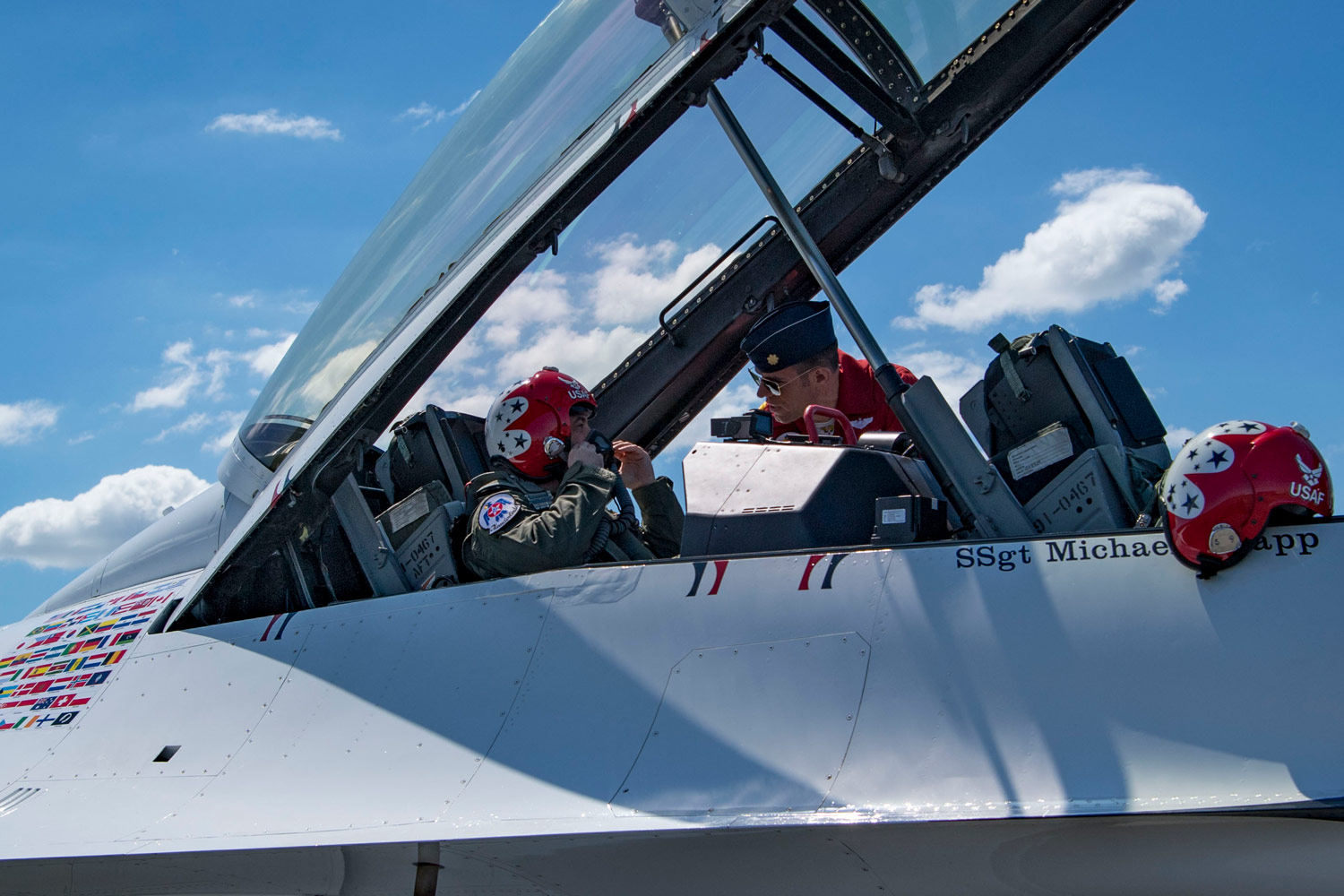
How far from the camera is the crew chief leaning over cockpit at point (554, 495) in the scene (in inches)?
114

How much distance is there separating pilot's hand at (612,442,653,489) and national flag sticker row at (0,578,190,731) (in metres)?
1.64

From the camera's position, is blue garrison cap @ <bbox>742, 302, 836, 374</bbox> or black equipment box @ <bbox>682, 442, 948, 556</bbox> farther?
blue garrison cap @ <bbox>742, 302, 836, 374</bbox>

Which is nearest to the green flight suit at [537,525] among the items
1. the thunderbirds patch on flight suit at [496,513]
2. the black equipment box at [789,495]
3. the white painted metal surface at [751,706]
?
the thunderbirds patch on flight suit at [496,513]

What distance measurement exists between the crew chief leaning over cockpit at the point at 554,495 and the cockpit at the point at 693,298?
22 cm

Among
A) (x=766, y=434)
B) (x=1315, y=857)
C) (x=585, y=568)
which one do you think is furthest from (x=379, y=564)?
(x=1315, y=857)

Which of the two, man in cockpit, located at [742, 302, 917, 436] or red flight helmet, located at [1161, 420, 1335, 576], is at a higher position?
man in cockpit, located at [742, 302, 917, 436]

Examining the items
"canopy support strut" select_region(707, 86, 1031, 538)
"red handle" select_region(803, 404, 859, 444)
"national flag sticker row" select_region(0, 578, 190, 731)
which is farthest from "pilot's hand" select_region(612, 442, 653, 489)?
"national flag sticker row" select_region(0, 578, 190, 731)

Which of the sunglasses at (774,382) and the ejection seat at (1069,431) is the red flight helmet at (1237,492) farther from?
the sunglasses at (774,382)

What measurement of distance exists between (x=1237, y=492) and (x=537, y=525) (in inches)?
69.2

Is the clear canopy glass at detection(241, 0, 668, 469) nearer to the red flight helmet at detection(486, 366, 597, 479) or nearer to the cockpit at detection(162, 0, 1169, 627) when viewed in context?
the cockpit at detection(162, 0, 1169, 627)

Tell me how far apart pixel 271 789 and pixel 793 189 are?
287 centimetres

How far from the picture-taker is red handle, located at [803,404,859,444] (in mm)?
2979

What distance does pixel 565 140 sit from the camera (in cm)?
306

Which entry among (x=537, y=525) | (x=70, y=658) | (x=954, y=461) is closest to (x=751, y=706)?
(x=954, y=461)
